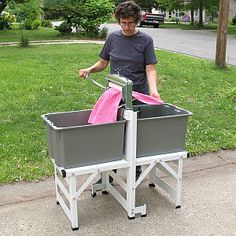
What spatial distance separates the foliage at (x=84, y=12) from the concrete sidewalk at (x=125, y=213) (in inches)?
602

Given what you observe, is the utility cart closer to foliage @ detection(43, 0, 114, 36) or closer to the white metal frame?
the white metal frame

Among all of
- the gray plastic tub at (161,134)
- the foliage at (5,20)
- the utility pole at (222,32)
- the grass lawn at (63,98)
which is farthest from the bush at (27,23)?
the gray plastic tub at (161,134)

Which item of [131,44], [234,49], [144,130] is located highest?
[131,44]

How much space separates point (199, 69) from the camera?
396 inches

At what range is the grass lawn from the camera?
476 centimetres

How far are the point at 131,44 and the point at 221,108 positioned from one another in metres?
3.64

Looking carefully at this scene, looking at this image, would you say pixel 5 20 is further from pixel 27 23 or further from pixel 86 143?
pixel 86 143

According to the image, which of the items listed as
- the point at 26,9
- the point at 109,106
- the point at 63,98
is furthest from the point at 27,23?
the point at 109,106

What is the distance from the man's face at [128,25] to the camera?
11.3 ft

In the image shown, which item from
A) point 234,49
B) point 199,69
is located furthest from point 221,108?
point 234,49

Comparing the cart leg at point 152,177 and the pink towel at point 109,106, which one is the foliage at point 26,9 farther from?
the pink towel at point 109,106

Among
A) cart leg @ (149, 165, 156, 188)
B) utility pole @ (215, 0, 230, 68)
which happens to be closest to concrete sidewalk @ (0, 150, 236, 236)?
cart leg @ (149, 165, 156, 188)

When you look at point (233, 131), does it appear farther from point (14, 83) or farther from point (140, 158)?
point (14, 83)

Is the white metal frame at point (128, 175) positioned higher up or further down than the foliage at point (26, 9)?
further down
